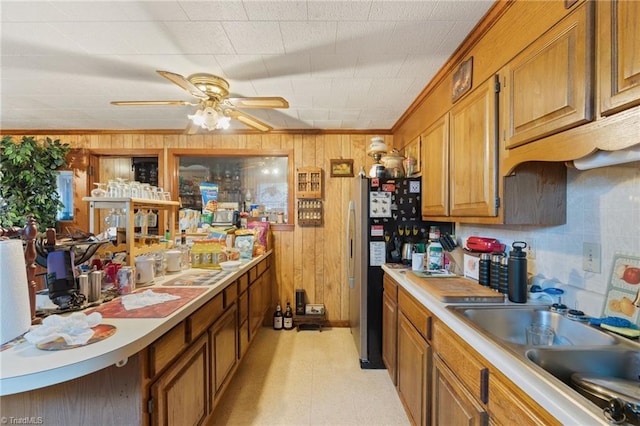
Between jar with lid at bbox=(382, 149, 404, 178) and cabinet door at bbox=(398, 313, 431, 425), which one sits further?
jar with lid at bbox=(382, 149, 404, 178)

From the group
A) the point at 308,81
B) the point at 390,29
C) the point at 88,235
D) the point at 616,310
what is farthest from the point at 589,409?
the point at 88,235

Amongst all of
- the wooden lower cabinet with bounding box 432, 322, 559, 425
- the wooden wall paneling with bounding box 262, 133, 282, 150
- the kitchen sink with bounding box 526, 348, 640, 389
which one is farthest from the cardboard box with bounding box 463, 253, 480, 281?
the wooden wall paneling with bounding box 262, 133, 282, 150

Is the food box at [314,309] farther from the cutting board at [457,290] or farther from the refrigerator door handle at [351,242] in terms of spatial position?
the cutting board at [457,290]

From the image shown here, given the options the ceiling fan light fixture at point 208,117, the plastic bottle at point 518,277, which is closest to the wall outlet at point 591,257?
the plastic bottle at point 518,277

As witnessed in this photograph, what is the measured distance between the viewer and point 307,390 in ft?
7.36

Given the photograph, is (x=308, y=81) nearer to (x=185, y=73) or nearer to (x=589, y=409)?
(x=185, y=73)

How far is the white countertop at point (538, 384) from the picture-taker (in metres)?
0.66

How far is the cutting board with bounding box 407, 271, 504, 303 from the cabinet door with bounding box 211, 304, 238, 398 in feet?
4.29

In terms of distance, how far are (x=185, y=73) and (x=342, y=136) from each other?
6.34 ft

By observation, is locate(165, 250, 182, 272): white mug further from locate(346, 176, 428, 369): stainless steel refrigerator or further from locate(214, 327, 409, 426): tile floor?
locate(346, 176, 428, 369): stainless steel refrigerator

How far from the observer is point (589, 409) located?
0.66m

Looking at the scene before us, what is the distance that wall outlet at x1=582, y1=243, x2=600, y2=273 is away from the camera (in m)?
1.26

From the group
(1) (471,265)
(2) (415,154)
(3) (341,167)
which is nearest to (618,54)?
(1) (471,265)

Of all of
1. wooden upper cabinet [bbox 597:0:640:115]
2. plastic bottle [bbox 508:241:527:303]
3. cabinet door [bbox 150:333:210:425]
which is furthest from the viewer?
plastic bottle [bbox 508:241:527:303]
